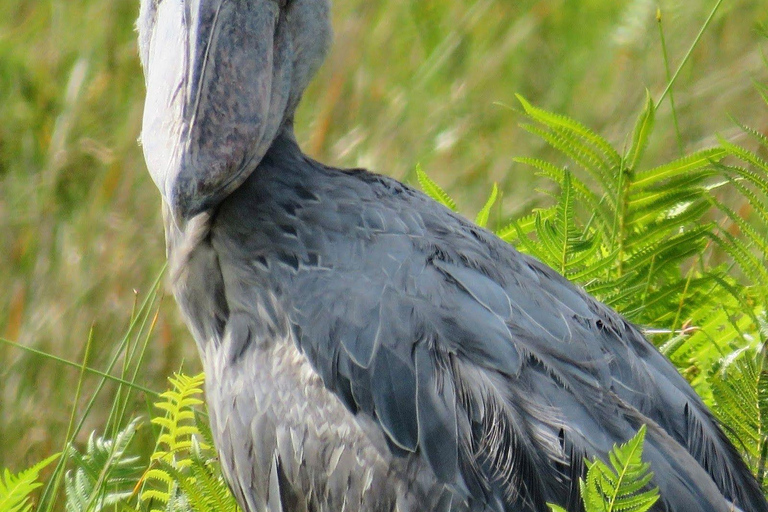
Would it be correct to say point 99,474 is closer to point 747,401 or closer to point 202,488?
point 202,488

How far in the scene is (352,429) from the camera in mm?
2117

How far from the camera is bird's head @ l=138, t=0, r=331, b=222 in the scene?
215 cm

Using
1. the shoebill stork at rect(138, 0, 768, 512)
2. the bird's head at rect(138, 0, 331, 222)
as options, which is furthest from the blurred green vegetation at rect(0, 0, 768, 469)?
the bird's head at rect(138, 0, 331, 222)

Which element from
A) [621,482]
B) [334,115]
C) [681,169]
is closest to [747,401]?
[681,169]

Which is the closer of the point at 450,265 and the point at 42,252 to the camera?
the point at 450,265

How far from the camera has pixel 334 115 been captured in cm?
A: 414

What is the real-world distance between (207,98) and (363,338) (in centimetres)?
55

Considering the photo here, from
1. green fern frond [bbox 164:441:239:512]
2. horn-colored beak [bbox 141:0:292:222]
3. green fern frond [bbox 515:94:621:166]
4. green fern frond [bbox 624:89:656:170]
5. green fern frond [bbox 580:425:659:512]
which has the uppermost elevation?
green fern frond [bbox 624:89:656:170]

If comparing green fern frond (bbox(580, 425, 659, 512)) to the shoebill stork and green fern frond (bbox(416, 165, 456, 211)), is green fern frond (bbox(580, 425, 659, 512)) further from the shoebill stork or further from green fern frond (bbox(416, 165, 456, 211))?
green fern frond (bbox(416, 165, 456, 211))

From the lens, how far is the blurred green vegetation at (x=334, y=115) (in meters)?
3.72

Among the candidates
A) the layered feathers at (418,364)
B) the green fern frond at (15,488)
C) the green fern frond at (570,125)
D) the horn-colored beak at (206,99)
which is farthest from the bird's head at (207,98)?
the green fern frond at (570,125)

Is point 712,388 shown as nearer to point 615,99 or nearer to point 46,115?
point 615,99

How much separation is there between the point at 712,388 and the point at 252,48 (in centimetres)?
129

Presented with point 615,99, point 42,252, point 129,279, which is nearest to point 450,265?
point 129,279
